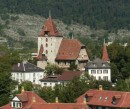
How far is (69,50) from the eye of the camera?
128 m

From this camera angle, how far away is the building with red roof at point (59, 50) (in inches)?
5034

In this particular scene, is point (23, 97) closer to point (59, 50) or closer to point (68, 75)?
point (68, 75)

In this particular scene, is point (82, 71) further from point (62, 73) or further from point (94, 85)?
point (94, 85)

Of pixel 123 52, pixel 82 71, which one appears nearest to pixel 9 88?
pixel 82 71

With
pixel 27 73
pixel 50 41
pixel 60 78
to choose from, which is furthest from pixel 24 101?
pixel 50 41

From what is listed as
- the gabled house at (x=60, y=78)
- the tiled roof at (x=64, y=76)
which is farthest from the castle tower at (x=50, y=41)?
the tiled roof at (x=64, y=76)

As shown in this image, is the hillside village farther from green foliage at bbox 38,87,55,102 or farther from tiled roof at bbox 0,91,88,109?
tiled roof at bbox 0,91,88,109

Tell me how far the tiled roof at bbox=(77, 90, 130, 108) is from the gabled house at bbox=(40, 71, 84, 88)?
62.4ft

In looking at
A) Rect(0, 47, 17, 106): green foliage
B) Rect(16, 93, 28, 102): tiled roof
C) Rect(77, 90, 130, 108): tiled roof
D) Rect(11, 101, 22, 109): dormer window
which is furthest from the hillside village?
Rect(11, 101, 22, 109): dormer window

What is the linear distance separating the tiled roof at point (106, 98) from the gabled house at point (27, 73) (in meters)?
27.5

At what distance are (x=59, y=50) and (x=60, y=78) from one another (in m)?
13.5

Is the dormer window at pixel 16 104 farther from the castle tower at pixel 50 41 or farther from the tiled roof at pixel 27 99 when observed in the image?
the castle tower at pixel 50 41

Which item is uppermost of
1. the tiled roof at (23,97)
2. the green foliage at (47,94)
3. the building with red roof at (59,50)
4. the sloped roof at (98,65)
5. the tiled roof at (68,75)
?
the building with red roof at (59,50)

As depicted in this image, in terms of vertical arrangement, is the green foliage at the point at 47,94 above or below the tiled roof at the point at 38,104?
below
